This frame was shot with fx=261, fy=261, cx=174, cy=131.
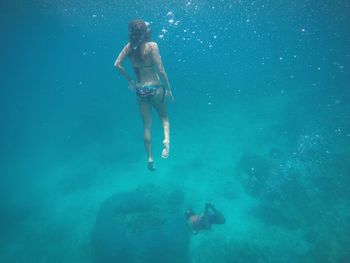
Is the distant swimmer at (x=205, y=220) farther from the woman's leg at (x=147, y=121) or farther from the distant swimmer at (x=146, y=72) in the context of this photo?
the distant swimmer at (x=146, y=72)

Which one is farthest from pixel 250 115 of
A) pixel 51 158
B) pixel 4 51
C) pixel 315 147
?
pixel 4 51

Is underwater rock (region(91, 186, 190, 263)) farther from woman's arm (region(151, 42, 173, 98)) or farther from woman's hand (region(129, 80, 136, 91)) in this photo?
woman's arm (region(151, 42, 173, 98))

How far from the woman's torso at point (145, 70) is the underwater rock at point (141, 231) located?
762cm

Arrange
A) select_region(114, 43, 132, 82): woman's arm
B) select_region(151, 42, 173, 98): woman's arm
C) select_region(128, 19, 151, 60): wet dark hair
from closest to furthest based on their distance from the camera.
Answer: select_region(128, 19, 151, 60): wet dark hair
select_region(151, 42, 173, 98): woman's arm
select_region(114, 43, 132, 82): woman's arm

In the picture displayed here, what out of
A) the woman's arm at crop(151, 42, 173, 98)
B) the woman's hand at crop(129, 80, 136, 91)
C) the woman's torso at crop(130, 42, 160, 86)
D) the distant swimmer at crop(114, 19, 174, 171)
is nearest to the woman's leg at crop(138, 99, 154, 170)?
the distant swimmer at crop(114, 19, 174, 171)

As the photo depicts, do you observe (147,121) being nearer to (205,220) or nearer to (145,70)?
(145,70)

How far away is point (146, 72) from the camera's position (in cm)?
534

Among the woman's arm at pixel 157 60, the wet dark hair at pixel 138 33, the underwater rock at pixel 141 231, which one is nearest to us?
the wet dark hair at pixel 138 33

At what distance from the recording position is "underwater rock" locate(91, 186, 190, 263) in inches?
409

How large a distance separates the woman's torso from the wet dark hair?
0.90 ft

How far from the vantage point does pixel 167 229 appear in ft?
36.5

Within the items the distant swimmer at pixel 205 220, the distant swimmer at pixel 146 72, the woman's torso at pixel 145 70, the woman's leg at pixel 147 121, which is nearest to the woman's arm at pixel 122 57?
the distant swimmer at pixel 146 72

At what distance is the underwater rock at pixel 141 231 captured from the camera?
10.4 meters

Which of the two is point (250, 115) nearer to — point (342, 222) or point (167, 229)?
point (342, 222)
